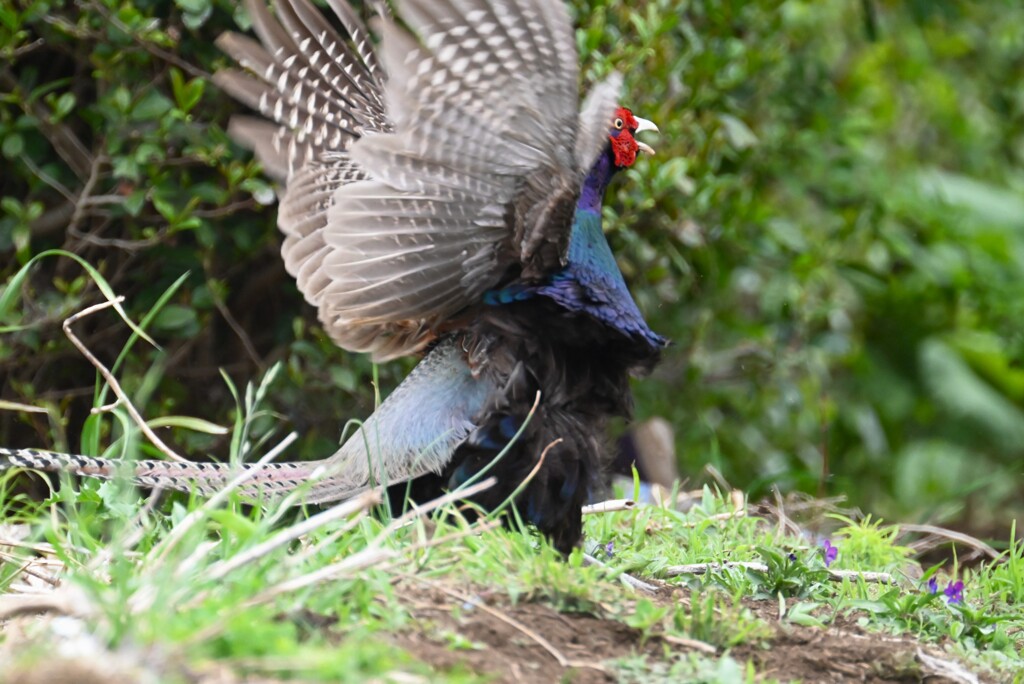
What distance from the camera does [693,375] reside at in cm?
626

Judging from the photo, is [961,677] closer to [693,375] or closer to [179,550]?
[179,550]

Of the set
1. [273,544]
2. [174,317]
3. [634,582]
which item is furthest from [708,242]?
[273,544]

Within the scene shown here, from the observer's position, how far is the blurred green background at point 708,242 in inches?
194

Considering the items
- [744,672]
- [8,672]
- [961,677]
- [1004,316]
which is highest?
[8,672]

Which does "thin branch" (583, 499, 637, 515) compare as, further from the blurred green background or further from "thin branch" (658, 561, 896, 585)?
the blurred green background

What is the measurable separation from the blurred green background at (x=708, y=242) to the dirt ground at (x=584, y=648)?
896mm

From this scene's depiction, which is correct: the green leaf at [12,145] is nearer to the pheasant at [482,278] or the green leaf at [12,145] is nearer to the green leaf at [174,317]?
the green leaf at [174,317]

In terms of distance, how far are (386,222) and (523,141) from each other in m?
0.48

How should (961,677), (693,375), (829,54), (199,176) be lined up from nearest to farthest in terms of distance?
(961,677)
(199,176)
(693,375)
(829,54)

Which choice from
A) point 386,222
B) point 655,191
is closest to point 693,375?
point 655,191

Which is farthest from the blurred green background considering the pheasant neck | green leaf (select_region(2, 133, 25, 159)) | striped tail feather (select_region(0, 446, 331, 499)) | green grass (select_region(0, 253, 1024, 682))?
the pheasant neck

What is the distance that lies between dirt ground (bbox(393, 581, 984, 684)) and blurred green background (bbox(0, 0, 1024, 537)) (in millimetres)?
896

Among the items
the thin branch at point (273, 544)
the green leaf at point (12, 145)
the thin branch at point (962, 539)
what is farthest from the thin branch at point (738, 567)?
the green leaf at point (12, 145)

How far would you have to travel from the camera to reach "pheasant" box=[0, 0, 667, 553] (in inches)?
138
